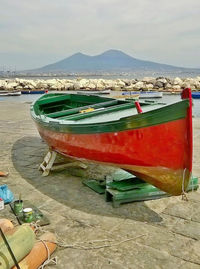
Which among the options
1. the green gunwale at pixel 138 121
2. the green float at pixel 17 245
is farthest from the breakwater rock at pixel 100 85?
the green float at pixel 17 245

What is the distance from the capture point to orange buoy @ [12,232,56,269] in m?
3.44

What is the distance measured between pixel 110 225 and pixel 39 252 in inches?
52.8

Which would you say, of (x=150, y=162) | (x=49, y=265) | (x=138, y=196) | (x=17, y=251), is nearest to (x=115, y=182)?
(x=138, y=196)

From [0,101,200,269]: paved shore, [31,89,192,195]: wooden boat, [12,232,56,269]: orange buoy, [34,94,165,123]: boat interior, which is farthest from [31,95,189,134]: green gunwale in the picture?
[12,232,56,269]: orange buoy

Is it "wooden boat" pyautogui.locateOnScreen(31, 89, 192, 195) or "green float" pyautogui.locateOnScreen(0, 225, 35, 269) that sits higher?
"wooden boat" pyautogui.locateOnScreen(31, 89, 192, 195)

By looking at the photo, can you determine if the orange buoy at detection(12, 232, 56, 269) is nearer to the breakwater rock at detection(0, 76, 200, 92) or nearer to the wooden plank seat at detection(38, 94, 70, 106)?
the wooden plank seat at detection(38, 94, 70, 106)

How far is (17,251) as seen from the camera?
11.1 feet

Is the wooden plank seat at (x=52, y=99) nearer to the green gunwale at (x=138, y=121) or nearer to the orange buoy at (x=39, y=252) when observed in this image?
the green gunwale at (x=138, y=121)

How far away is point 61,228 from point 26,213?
60cm

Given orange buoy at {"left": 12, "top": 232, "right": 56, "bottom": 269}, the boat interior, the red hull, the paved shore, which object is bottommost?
the paved shore

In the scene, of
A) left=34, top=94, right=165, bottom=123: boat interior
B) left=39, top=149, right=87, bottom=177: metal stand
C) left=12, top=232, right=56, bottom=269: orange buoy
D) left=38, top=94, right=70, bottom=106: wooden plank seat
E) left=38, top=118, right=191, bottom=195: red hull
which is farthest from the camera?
left=38, top=94, right=70, bottom=106: wooden plank seat

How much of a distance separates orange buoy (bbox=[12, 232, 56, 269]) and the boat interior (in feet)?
10.5

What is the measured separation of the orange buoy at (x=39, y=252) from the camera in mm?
3443

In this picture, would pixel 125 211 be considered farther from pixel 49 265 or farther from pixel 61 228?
pixel 49 265
